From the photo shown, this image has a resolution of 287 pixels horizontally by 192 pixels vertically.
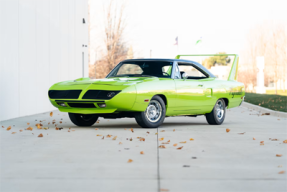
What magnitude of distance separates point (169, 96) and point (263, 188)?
620cm

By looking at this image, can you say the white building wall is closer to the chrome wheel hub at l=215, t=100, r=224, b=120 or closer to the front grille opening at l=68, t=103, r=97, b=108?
the front grille opening at l=68, t=103, r=97, b=108

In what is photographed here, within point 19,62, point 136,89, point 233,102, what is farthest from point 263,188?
point 19,62

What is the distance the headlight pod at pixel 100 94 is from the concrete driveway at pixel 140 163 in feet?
2.77

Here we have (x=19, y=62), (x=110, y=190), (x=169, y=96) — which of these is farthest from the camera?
(x=19, y=62)

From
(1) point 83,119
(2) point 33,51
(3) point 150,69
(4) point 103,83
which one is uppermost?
(2) point 33,51

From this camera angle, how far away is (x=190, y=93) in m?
11.4

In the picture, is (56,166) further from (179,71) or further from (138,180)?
(179,71)

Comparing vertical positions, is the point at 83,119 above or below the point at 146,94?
below

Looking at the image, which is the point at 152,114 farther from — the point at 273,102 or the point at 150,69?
the point at 273,102

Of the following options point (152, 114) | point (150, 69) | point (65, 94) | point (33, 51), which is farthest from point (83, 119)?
point (33, 51)

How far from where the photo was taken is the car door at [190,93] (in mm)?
11148

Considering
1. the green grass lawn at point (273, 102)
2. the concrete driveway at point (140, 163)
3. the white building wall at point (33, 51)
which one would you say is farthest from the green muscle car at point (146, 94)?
the green grass lawn at point (273, 102)

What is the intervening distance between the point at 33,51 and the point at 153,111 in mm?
6862

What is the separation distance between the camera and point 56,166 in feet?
19.1
